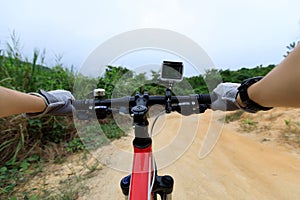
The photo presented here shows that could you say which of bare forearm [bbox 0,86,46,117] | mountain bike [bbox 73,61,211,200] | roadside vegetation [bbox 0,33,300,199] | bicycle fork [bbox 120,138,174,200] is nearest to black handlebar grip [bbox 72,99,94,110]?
mountain bike [bbox 73,61,211,200]

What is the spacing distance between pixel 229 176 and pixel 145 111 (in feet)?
5.57

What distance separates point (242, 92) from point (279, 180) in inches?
67.8

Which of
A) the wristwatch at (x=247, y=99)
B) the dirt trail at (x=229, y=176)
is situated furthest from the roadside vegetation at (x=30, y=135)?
the wristwatch at (x=247, y=99)

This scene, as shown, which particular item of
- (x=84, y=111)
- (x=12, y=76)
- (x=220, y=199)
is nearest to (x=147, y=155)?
(x=84, y=111)

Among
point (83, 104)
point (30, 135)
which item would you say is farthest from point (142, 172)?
point (30, 135)

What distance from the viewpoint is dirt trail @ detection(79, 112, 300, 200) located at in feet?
5.75

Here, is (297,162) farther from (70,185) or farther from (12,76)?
(12,76)

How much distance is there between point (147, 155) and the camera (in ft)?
2.45

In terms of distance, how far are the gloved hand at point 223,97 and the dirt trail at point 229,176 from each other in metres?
0.51

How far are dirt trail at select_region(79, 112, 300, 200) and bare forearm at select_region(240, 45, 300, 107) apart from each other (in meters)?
0.94

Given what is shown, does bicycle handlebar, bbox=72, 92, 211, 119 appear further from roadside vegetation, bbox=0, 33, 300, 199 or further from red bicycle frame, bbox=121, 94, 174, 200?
roadside vegetation, bbox=0, 33, 300, 199

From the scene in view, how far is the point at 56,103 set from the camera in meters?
0.79

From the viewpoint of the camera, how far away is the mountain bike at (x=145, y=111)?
2.30 ft

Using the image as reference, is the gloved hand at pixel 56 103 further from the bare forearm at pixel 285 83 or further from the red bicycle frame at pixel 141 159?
the bare forearm at pixel 285 83
